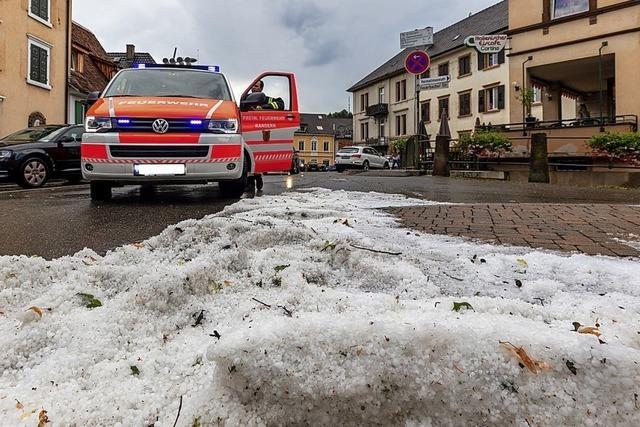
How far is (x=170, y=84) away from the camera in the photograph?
272 inches

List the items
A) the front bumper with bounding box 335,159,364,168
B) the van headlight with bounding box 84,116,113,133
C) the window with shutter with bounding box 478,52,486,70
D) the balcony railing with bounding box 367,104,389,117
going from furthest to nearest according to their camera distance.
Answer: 1. the balcony railing with bounding box 367,104,389,117
2. the window with shutter with bounding box 478,52,486,70
3. the front bumper with bounding box 335,159,364,168
4. the van headlight with bounding box 84,116,113,133

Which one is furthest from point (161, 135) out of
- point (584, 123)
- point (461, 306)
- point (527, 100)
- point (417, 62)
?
point (527, 100)

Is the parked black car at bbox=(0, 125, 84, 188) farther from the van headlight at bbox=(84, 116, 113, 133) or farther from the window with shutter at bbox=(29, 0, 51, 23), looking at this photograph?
the window with shutter at bbox=(29, 0, 51, 23)

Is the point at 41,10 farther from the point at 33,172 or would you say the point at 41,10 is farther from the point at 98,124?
the point at 98,124

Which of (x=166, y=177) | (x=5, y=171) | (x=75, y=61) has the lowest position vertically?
(x=166, y=177)

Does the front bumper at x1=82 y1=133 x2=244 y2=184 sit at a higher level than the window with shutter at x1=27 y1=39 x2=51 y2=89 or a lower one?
lower

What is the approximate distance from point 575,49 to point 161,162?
18.8 meters

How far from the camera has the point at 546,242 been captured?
3.38m

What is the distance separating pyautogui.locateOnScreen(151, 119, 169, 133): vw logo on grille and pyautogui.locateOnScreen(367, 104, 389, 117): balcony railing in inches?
1902

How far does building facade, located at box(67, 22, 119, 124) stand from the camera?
982 inches

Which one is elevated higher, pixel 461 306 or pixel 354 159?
pixel 354 159

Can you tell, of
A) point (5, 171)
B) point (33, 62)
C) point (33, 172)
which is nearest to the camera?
point (5, 171)

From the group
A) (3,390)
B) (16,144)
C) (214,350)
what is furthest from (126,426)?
(16,144)

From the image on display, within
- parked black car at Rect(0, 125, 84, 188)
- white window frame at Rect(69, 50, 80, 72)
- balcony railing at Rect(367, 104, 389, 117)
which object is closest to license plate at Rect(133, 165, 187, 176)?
parked black car at Rect(0, 125, 84, 188)
